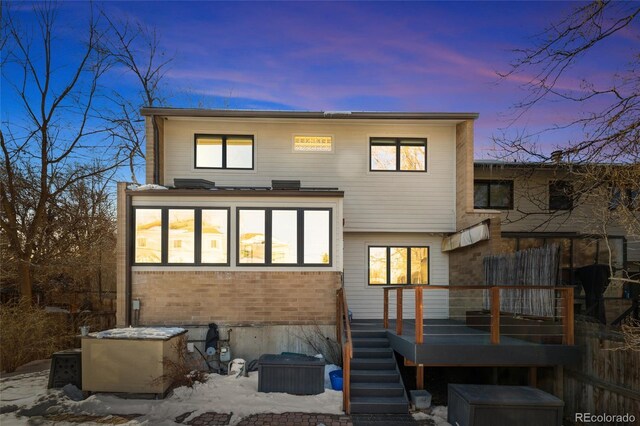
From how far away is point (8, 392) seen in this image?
325 inches

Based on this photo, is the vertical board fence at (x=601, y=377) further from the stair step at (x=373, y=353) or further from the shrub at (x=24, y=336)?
the shrub at (x=24, y=336)

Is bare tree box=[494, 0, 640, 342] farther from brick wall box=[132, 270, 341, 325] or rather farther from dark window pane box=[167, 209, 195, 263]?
dark window pane box=[167, 209, 195, 263]

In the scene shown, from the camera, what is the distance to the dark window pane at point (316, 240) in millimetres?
10453

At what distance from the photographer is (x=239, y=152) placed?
511 inches

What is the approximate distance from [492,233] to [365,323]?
13.6 feet

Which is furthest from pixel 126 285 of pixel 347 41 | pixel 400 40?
pixel 400 40

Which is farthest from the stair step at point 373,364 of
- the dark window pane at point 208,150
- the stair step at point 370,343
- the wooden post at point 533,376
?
the dark window pane at point 208,150

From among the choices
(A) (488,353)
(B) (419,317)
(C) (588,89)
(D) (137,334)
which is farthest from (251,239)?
(C) (588,89)

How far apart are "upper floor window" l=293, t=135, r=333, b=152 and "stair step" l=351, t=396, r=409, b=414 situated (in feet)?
24.4

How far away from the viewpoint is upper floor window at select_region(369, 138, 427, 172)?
517 inches

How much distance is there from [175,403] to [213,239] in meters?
3.89

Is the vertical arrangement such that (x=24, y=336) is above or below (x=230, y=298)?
below

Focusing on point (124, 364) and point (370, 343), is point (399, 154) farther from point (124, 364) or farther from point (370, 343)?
point (124, 364)

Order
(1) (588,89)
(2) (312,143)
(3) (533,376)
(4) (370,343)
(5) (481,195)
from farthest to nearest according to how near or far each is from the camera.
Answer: (5) (481,195) → (2) (312,143) → (4) (370,343) → (3) (533,376) → (1) (588,89)
